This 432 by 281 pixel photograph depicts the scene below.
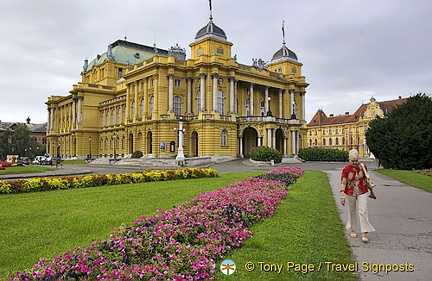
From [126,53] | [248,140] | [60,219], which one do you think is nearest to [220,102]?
[248,140]

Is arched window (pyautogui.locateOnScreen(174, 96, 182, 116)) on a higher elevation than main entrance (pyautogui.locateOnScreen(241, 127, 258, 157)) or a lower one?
higher

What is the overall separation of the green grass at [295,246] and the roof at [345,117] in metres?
88.2

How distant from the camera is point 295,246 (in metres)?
6.58

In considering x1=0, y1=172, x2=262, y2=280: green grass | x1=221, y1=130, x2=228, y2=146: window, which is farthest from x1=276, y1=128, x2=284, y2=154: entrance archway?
x1=0, y1=172, x2=262, y2=280: green grass

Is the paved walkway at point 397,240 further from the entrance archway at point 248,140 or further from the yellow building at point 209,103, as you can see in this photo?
the entrance archway at point 248,140

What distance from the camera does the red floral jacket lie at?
25.6 ft

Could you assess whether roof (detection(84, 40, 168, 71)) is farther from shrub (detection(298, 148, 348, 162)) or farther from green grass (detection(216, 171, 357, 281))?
green grass (detection(216, 171, 357, 281))

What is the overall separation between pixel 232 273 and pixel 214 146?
44830 millimetres

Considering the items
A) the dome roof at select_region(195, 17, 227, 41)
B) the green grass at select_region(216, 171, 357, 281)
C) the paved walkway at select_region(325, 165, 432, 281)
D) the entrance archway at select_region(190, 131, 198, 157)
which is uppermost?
the dome roof at select_region(195, 17, 227, 41)

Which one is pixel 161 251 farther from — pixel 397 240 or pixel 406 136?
pixel 406 136

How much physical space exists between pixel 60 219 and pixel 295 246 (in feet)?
20.2

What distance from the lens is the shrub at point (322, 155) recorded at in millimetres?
55156

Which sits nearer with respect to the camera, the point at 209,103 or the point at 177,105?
the point at 209,103

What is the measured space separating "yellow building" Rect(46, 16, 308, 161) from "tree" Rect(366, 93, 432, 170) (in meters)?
21.7
